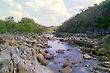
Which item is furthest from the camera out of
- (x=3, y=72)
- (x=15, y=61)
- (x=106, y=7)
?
(x=106, y=7)

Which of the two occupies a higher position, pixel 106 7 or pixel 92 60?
pixel 106 7

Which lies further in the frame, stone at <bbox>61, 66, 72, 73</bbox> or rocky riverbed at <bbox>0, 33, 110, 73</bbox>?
A: stone at <bbox>61, 66, 72, 73</bbox>

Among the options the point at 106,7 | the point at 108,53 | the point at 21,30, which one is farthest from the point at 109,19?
the point at 108,53

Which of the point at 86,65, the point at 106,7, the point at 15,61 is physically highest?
the point at 106,7

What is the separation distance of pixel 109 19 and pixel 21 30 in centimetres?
5576

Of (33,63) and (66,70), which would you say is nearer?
(33,63)

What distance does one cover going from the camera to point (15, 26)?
176500mm

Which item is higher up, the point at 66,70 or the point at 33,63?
the point at 33,63

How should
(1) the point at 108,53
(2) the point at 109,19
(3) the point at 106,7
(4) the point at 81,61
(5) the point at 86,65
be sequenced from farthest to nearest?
(3) the point at 106,7 → (2) the point at 109,19 → (1) the point at 108,53 → (4) the point at 81,61 → (5) the point at 86,65

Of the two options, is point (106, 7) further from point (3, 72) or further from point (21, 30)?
point (3, 72)

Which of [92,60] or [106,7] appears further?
[106,7]

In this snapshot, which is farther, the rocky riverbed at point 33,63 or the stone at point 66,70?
the stone at point 66,70

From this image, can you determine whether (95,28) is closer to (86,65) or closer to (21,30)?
(21,30)

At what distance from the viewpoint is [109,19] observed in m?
171
